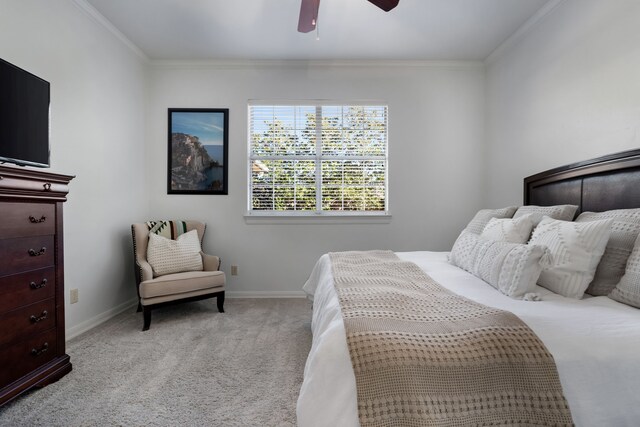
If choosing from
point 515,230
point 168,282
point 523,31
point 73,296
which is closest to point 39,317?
point 73,296

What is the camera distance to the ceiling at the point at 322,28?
106 inches

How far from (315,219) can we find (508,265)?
7.77 ft

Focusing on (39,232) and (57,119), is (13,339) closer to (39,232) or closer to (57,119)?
(39,232)

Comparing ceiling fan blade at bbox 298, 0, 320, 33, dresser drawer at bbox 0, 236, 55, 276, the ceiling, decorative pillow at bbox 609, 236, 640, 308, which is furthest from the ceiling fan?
dresser drawer at bbox 0, 236, 55, 276

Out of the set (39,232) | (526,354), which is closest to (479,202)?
(526,354)

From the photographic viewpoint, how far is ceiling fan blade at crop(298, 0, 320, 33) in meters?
2.03

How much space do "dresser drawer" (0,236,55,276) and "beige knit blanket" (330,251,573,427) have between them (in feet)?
5.68

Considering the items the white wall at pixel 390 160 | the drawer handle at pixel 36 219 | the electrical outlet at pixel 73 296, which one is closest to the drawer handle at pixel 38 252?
the drawer handle at pixel 36 219

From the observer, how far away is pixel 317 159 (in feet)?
12.6

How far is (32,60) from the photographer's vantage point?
2.23m

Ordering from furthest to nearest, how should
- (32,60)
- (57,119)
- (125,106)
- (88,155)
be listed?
(125,106)
(88,155)
(57,119)
(32,60)

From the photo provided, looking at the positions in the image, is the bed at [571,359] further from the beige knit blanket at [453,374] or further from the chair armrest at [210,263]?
the chair armrest at [210,263]

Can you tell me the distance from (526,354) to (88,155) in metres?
3.30

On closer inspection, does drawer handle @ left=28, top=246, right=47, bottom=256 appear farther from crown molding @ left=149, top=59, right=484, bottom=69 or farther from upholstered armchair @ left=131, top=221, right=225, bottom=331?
crown molding @ left=149, top=59, right=484, bottom=69
